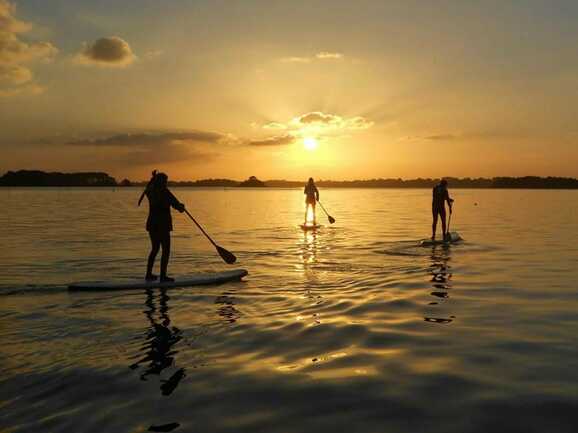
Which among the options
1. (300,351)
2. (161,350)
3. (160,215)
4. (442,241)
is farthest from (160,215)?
(442,241)

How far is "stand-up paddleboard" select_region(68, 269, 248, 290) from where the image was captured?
11.3m

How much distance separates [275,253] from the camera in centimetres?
1795

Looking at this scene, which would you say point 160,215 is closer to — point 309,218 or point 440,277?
point 440,277

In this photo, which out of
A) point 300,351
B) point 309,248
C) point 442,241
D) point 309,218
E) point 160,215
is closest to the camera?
point 300,351

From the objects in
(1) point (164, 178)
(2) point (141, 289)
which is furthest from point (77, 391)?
(1) point (164, 178)

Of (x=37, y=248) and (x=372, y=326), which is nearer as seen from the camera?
(x=372, y=326)

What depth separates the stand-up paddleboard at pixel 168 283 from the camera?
11.3m

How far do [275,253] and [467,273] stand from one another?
6.96m

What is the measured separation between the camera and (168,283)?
38.5 ft

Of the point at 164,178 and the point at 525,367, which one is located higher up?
the point at 164,178

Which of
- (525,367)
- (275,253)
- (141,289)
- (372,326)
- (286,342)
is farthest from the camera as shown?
(275,253)

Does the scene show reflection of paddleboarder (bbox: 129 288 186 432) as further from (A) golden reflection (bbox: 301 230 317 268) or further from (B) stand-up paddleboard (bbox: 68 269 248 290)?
(A) golden reflection (bbox: 301 230 317 268)

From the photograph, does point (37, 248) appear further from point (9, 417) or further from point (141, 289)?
point (9, 417)

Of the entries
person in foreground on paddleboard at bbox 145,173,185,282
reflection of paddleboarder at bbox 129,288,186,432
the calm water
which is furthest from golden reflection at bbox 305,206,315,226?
reflection of paddleboarder at bbox 129,288,186,432
